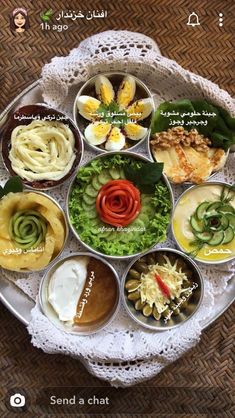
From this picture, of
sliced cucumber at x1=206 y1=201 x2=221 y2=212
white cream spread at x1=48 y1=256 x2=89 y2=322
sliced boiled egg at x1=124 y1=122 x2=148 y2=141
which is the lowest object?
sliced cucumber at x1=206 y1=201 x2=221 y2=212

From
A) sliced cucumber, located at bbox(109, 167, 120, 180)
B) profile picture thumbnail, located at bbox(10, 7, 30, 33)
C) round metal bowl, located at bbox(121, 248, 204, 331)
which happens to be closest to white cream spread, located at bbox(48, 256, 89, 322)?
round metal bowl, located at bbox(121, 248, 204, 331)

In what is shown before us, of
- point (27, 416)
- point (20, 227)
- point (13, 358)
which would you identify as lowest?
point (27, 416)

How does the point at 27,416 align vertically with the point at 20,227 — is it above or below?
below

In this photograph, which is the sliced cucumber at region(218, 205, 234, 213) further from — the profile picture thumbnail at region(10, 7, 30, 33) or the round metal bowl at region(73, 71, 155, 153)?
the profile picture thumbnail at region(10, 7, 30, 33)

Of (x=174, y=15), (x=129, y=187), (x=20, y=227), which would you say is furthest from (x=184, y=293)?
(x=174, y=15)

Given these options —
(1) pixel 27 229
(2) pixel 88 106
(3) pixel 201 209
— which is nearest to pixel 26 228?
(1) pixel 27 229

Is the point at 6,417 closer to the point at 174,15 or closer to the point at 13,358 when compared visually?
the point at 13,358
